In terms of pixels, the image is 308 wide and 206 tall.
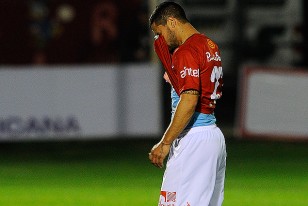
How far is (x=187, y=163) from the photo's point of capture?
26.5 feet

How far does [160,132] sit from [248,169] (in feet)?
9.55

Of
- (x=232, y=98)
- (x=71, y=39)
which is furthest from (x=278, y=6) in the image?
(x=71, y=39)

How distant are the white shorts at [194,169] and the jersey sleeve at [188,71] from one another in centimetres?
41

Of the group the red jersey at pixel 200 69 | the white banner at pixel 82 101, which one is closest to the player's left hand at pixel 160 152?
the red jersey at pixel 200 69

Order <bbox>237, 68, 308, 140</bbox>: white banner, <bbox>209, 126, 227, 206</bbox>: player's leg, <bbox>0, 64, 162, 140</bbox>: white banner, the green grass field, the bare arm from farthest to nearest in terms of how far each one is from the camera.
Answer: <bbox>237, 68, 308, 140</bbox>: white banner < <bbox>0, 64, 162, 140</bbox>: white banner < the green grass field < <bbox>209, 126, 227, 206</bbox>: player's leg < the bare arm

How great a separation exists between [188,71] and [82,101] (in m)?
11.0

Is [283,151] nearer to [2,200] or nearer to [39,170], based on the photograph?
[39,170]

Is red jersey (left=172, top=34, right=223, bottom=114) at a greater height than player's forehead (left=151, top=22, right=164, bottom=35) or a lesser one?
lesser

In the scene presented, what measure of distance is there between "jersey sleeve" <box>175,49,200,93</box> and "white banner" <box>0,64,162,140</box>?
35.4 ft

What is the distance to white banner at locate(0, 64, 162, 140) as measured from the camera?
18594 millimetres

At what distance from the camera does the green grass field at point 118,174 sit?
13297 mm

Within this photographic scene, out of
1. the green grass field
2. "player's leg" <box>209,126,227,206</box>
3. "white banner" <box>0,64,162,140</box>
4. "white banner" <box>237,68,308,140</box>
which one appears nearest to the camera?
"player's leg" <box>209,126,227,206</box>

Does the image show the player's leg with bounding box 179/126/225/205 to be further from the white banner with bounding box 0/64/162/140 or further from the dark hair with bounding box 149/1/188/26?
the white banner with bounding box 0/64/162/140

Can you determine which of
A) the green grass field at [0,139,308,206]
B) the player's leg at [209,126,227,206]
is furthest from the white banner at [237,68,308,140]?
the player's leg at [209,126,227,206]
